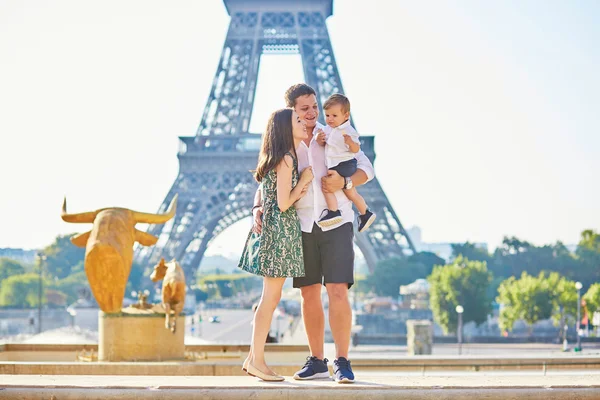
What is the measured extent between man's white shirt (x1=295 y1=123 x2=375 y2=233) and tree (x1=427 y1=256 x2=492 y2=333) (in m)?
59.1

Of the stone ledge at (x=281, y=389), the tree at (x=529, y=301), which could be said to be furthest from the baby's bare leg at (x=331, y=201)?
the tree at (x=529, y=301)

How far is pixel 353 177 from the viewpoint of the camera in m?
7.90

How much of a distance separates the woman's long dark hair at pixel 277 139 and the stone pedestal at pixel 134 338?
6.87 meters

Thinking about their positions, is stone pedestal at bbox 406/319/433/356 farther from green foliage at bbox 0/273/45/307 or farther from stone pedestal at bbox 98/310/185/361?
green foliage at bbox 0/273/45/307

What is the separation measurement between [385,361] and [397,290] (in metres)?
71.1

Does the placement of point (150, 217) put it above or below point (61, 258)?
below

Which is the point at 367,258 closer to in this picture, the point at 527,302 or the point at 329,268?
the point at 527,302

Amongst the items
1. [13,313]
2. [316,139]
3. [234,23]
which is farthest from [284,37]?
[316,139]

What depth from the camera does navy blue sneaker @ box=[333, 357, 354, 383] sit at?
708cm

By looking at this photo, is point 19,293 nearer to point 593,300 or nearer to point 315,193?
point 593,300

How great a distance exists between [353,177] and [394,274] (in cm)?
7523

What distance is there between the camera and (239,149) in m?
70.9

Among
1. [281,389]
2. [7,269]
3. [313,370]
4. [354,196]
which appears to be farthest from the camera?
[7,269]

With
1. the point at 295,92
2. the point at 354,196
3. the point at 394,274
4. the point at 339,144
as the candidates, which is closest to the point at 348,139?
the point at 339,144
